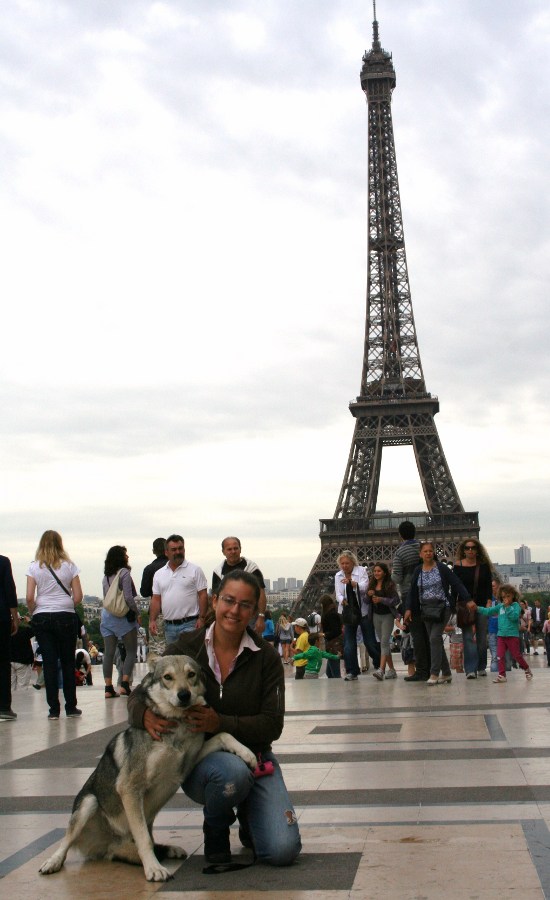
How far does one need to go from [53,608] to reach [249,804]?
6390 millimetres

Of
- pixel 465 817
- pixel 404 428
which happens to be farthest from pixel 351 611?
pixel 404 428

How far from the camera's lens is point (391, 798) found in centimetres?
631

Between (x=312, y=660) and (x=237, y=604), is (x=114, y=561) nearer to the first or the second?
(x=312, y=660)

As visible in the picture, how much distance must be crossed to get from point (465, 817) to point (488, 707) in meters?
5.42

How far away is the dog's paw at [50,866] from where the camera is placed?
4.87 m

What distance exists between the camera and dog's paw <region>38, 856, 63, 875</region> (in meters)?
4.87

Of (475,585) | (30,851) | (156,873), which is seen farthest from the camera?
(475,585)

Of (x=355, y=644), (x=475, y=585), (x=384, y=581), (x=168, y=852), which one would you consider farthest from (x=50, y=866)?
(x=355, y=644)

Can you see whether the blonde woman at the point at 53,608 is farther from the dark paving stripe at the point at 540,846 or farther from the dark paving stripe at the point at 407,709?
the dark paving stripe at the point at 540,846

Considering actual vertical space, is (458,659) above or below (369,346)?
below

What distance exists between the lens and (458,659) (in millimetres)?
19562

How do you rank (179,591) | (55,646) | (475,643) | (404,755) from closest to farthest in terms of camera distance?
(404,755)
(55,646)
(179,591)
(475,643)

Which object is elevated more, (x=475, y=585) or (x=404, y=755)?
(x=475, y=585)

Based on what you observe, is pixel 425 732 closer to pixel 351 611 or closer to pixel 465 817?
pixel 465 817
